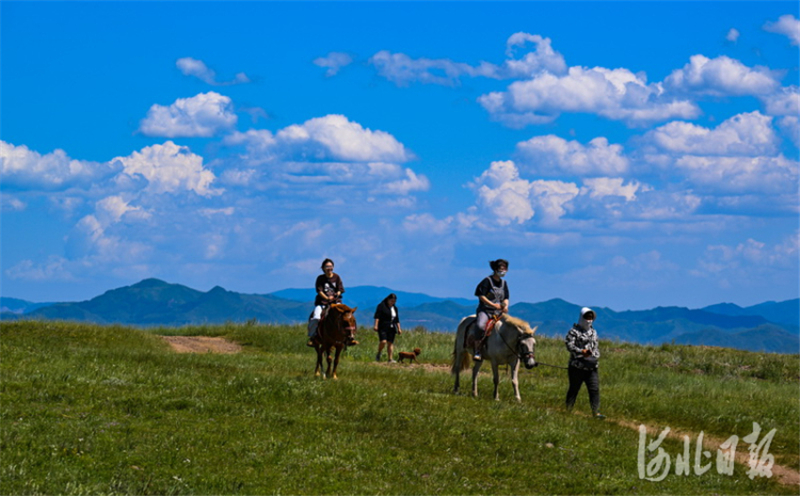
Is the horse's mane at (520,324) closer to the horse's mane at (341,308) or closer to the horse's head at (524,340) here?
the horse's head at (524,340)

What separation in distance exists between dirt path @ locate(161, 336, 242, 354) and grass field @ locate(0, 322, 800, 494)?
830 centimetres

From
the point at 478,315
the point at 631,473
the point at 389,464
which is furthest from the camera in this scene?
the point at 478,315

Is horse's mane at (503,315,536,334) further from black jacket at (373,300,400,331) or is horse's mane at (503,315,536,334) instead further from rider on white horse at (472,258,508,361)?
black jacket at (373,300,400,331)

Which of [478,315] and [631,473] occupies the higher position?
[478,315]

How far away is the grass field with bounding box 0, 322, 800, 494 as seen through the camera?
1514cm

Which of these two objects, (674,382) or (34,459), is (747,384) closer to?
(674,382)

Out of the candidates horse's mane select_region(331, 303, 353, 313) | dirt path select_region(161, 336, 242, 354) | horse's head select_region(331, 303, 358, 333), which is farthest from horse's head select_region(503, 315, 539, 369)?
dirt path select_region(161, 336, 242, 354)

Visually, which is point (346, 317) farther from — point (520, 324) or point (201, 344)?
point (201, 344)

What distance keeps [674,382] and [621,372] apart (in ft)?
8.84

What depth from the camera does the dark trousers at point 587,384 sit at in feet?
73.5

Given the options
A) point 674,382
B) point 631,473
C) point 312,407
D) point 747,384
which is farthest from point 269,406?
point 747,384

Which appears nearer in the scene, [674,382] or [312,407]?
[312,407]

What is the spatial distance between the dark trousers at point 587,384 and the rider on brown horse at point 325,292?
6442 millimetres

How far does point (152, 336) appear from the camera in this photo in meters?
38.8
